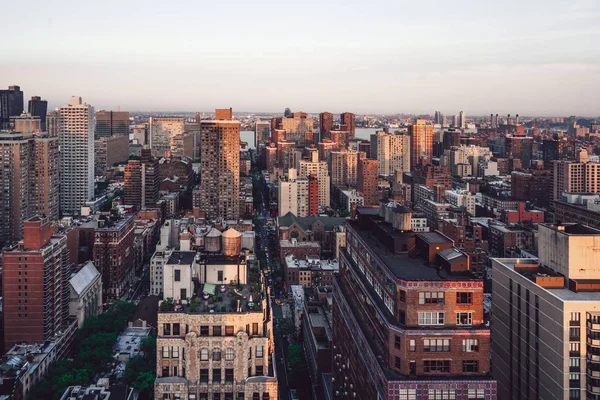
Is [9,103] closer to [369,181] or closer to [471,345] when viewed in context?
[369,181]

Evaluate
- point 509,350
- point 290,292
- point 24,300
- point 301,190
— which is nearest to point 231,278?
point 509,350

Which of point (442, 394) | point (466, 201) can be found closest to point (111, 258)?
point (442, 394)

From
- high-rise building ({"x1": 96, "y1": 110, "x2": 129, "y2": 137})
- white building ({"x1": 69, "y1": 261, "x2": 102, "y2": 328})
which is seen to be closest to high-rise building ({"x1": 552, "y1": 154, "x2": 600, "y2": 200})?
white building ({"x1": 69, "y1": 261, "x2": 102, "y2": 328})

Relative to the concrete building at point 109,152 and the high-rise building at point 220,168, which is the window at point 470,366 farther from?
the concrete building at point 109,152

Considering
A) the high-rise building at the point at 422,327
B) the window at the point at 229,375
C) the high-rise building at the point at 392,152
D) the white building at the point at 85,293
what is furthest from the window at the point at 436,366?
the high-rise building at the point at 392,152

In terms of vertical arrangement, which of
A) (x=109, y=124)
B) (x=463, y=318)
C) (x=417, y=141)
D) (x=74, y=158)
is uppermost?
(x=109, y=124)

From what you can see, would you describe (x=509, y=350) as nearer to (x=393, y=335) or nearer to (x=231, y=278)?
(x=393, y=335)

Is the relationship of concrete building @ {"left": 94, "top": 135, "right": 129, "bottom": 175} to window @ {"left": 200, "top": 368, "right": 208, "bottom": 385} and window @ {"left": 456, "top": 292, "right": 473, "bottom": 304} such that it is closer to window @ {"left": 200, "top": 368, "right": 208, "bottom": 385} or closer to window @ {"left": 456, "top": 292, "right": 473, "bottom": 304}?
window @ {"left": 200, "top": 368, "right": 208, "bottom": 385}
